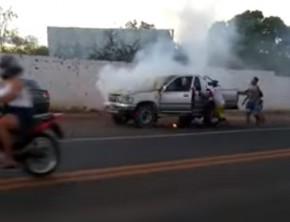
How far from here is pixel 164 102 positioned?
2358 cm

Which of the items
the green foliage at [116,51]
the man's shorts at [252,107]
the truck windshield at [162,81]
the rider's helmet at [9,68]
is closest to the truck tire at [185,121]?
the truck windshield at [162,81]

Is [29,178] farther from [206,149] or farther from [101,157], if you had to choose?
[206,149]

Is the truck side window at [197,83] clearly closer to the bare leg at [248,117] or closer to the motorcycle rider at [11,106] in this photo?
the bare leg at [248,117]

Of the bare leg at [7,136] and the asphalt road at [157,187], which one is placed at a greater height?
the bare leg at [7,136]

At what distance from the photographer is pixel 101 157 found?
1300cm

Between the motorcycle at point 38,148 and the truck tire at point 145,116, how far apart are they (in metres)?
12.3

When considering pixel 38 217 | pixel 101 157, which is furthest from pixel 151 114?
pixel 38 217

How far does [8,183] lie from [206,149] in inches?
248

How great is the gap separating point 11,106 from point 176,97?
556 inches

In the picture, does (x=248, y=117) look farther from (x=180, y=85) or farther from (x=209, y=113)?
(x=180, y=85)

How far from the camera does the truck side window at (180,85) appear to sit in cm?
2366

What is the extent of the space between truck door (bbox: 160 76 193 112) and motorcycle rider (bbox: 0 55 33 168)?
13769 millimetres

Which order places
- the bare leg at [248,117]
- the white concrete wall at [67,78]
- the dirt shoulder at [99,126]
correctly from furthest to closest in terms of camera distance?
the white concrete wall at [67,78] → the bare leg at [248,117] → the dirt shoulder at [99,126]

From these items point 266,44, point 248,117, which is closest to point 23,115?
point 248,117
